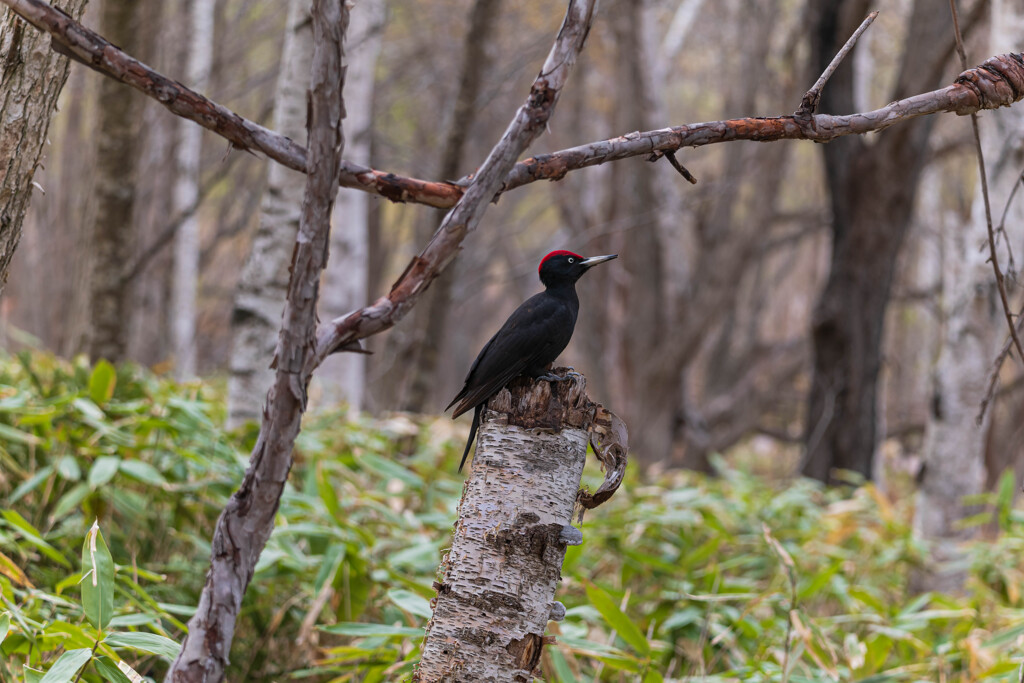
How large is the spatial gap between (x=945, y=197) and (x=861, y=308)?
41.6 ft

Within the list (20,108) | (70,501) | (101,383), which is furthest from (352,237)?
(20,108)

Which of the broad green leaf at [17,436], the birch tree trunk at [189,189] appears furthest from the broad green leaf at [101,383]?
the birch tree trunk at [189,189]

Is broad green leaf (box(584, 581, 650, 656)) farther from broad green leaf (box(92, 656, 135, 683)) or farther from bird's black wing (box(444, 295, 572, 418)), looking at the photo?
broad green leaf (box(92, 656, 135, 683))

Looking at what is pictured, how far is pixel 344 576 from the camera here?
116 inches

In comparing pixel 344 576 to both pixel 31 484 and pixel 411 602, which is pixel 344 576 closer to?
pixel 411 602

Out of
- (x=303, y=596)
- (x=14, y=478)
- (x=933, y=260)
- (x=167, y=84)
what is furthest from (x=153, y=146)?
(x=933, y=260)

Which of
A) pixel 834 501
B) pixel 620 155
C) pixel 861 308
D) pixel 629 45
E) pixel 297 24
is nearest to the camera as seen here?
pixel 620 155

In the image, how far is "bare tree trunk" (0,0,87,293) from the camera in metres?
1.72

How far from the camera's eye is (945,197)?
56.5 ft

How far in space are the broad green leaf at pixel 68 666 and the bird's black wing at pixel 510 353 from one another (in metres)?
0.97

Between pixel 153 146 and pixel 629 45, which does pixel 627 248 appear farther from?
pixel 153 146

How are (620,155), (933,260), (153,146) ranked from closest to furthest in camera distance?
(620,155) < (153,146) < (933,260)

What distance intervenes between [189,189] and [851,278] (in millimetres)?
6994

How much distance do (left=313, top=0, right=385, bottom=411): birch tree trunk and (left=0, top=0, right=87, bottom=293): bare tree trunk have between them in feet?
13.7
